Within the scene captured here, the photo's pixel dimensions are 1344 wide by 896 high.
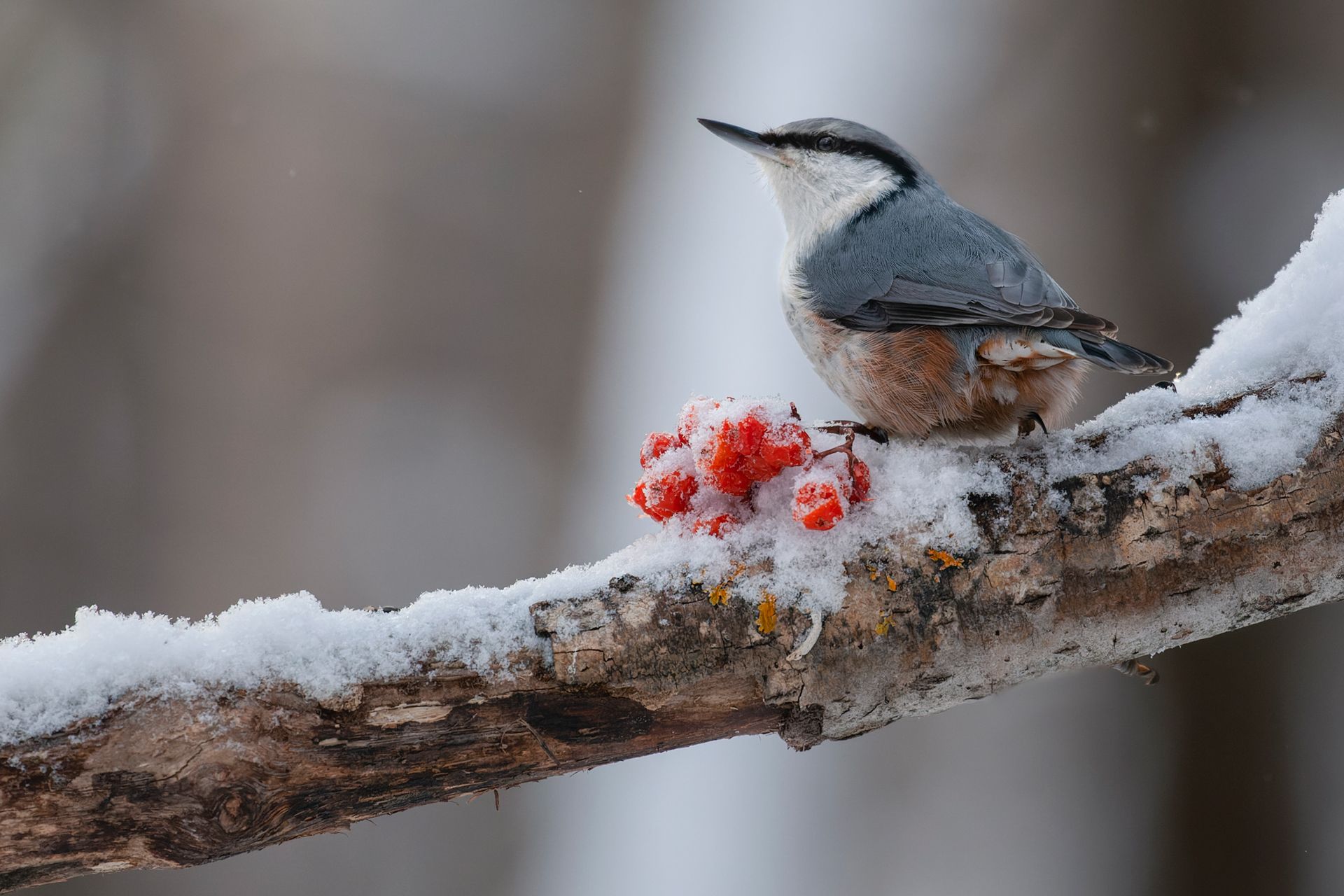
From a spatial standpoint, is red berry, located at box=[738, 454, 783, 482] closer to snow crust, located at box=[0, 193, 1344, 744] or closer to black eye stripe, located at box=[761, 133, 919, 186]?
snow crust, located at box=[0, 193, 1344, 744]

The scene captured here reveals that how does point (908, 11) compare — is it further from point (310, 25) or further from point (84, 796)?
point (84, 796)

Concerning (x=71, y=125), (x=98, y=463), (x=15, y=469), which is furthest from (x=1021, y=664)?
(x=71, y=125)


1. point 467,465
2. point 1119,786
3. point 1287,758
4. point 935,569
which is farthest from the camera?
point 467,465

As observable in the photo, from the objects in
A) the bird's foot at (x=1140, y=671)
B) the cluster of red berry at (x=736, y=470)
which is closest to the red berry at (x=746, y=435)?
the cluster of red berry at (x=736, y=470)

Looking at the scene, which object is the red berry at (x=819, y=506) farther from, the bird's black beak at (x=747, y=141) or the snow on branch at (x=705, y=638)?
the bird's black beak at (x=747, y=141)

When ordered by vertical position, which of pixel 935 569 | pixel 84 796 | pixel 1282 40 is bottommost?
pixel 84 796

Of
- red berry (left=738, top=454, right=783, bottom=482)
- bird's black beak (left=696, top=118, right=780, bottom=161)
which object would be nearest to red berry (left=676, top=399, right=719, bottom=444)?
red berry (left=738, top=454, right=783, bottom=482)
